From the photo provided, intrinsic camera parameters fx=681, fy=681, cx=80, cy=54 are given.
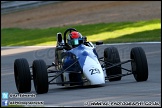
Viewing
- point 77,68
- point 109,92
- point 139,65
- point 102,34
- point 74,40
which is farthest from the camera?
point 102,34

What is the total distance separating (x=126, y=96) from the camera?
12016 millimetres

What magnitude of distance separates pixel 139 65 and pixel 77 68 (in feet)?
4.43

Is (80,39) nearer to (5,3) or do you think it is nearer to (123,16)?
(123,16)

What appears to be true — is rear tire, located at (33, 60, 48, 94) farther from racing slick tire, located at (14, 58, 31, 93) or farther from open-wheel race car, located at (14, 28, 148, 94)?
racing slick tire, located at (14, 58, 31, 93)

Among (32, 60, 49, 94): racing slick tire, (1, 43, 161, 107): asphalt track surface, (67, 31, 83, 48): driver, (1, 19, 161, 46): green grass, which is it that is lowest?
(1, 43, 161, 107): asphalt track surface

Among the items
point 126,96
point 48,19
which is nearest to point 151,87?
point 126,96

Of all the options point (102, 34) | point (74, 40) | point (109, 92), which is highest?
point (102, 34)

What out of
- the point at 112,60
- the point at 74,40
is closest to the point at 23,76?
the point at 74,40

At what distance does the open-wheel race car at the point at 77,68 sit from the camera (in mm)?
13992

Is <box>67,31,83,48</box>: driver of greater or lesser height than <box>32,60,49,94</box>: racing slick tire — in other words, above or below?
above

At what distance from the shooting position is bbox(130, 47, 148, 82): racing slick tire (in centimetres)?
1470

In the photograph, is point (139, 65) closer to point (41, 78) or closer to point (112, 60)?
point (112, 60)

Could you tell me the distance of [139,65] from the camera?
14.7 metres

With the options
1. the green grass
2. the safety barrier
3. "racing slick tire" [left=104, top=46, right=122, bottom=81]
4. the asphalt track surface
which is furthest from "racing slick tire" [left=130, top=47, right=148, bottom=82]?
A: the safety barrier
